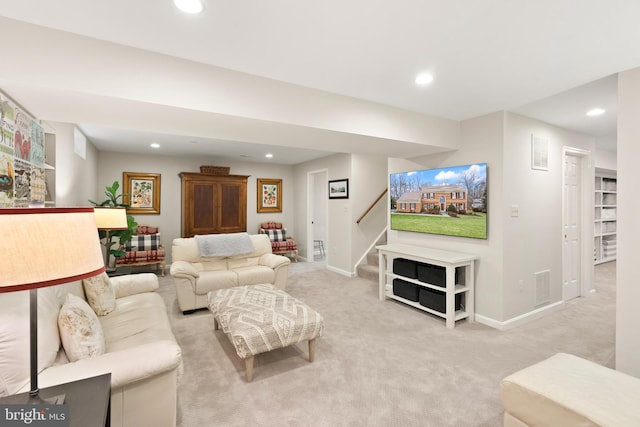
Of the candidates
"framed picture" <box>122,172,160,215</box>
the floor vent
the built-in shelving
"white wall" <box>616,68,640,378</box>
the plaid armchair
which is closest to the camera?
"white wall" <box>616,68,640,378</box>

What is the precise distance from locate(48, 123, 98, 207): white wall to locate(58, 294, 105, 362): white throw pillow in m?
1.77

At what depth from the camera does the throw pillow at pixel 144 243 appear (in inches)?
207

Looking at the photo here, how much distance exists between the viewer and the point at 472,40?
70.9 inches

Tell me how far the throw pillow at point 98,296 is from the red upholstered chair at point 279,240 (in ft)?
12.9

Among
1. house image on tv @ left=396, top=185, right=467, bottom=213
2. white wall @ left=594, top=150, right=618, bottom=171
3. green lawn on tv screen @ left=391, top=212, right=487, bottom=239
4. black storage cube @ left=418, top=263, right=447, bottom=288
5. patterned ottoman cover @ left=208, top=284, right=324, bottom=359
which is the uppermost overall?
white wall @ left=594, top=150, right=618, bottom=171

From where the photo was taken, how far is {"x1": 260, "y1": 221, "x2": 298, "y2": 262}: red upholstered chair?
6492 millimetres

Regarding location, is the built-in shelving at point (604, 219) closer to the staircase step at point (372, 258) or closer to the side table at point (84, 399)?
the staircase step at point (372, 258)

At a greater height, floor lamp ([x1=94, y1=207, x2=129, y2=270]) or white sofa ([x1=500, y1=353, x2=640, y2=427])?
floor lamp ([x1=94, y1=207, x2=129, y2=270])

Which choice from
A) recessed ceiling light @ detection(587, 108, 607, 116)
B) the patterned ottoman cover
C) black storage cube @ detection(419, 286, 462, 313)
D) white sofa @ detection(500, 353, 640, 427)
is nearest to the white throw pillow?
the patterned ottoman cover

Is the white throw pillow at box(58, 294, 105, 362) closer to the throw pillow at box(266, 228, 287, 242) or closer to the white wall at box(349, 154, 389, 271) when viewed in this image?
the white wall at box(349, 154, 389, 271)

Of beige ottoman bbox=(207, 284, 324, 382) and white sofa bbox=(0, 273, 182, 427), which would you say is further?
beige ottoman bbox=(207, 284, 324, 382)

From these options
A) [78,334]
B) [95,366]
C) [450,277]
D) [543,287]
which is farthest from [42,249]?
[543,287]

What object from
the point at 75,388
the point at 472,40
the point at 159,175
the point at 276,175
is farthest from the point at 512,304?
the point at 159,175

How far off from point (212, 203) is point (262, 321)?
4173 millimetres
